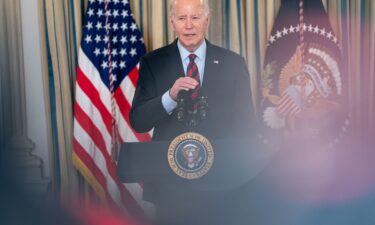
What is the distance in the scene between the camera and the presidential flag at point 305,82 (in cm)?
240

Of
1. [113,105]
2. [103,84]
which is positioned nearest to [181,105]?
[113,105]

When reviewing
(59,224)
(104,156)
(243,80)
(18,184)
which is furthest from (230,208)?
(18,184)

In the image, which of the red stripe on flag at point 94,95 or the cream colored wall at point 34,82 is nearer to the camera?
the red stripe on flag at point 94,95

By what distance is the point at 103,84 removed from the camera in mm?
2486

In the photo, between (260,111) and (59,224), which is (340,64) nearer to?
(260,111)

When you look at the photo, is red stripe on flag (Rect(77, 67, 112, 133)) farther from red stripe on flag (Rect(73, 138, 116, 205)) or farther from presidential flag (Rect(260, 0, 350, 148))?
presidential flag (Rect(260, 0, 350, 148))

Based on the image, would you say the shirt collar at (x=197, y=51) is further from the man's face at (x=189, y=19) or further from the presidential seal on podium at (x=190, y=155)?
the presidential seal on podium at (x=190, y=155)

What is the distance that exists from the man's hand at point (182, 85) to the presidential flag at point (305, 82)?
0.77m

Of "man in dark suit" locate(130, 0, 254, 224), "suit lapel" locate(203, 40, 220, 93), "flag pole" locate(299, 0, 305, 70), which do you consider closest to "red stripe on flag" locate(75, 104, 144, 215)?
"man in dark suit" locate(130, 0, 254, 224)

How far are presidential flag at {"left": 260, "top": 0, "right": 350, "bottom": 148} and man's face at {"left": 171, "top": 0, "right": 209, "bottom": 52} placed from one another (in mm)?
714

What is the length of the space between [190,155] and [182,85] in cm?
29

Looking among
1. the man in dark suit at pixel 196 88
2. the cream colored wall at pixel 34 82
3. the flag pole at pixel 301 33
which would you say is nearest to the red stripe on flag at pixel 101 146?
the cream colored wall at pixel 34 82

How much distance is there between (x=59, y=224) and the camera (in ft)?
8.12

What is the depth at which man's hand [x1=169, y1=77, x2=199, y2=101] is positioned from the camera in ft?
5.84
